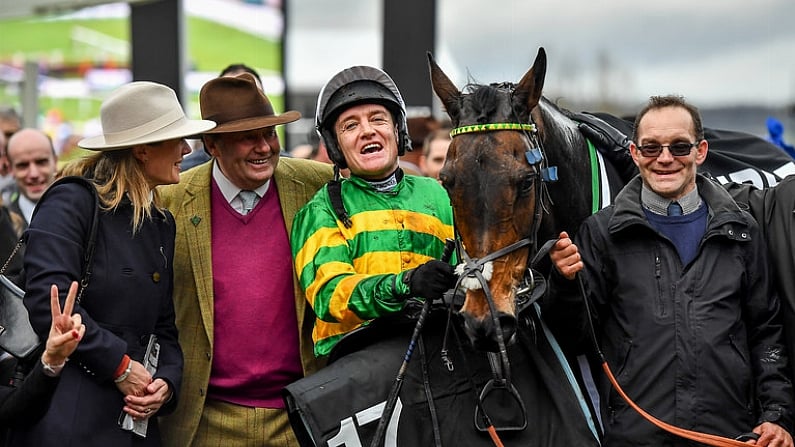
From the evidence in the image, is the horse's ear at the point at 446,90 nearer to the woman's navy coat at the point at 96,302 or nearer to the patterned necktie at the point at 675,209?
the patterned necktie at the point at 675,209

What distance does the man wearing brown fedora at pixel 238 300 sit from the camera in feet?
11.2

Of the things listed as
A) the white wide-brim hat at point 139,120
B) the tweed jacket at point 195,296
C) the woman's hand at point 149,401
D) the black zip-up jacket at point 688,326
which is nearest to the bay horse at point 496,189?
the black zip-up jacket at point 688,326

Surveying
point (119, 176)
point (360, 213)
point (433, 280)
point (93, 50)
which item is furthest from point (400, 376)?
point (93, 50)

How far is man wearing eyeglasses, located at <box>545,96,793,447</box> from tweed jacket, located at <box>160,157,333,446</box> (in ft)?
3.41

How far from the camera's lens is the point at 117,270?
10.2 feet

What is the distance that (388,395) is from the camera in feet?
9.95

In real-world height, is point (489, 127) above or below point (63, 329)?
above

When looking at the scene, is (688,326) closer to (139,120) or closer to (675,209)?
(675,209)

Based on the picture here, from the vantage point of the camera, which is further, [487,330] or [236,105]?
[236,105]

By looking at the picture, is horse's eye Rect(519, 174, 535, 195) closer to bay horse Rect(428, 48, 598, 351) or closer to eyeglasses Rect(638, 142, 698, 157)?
bay horse Rect(428, 48, 598, 351)

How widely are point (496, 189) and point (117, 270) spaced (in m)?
1.24

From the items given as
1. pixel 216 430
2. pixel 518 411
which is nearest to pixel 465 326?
pixel 518 411

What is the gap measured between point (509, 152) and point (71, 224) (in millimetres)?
1376

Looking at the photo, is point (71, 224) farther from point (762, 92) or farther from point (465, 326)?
point (762, 92)
